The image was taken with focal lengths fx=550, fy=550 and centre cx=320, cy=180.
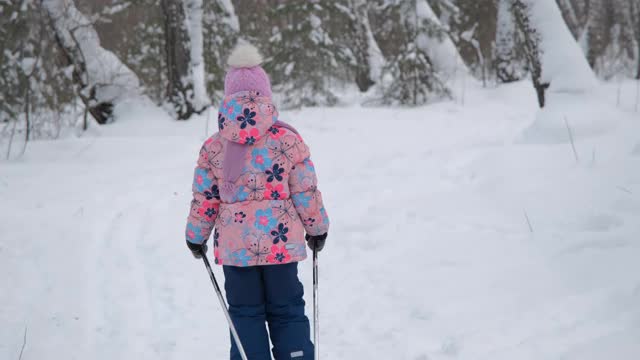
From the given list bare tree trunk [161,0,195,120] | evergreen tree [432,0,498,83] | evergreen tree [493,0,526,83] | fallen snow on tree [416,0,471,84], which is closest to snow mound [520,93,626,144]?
bare tree trunk [161,0,195,120]

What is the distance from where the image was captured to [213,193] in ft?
8.93

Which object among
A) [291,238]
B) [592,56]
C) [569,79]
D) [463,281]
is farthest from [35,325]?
[592,56]

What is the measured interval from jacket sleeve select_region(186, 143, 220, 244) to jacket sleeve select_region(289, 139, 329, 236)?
39 cm

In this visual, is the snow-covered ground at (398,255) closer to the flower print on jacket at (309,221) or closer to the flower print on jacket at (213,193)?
the flower print on jacket at (309,221)

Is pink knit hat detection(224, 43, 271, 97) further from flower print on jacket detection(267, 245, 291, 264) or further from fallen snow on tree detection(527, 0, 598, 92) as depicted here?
fallen snow on tree detection(527, 0, 598, 92)

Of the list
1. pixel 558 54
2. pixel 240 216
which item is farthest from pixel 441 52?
pixel 240 216

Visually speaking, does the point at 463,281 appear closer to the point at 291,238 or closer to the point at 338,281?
the point at 338,281

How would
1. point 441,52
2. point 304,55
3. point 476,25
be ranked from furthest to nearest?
point 476,25
point 304,55
point 441,52

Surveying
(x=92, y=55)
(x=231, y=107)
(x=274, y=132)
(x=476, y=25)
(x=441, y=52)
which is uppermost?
(x=231, y=107)

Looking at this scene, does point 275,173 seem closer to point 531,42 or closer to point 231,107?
point 231,107

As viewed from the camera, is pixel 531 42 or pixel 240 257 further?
pixel 531 42

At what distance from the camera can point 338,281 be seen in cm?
447

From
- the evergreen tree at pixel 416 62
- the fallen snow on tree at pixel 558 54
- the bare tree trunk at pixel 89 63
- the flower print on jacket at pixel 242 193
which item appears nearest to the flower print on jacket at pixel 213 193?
the flower print on jacket at pixel 242 193

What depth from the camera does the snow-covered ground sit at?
11.2ft
